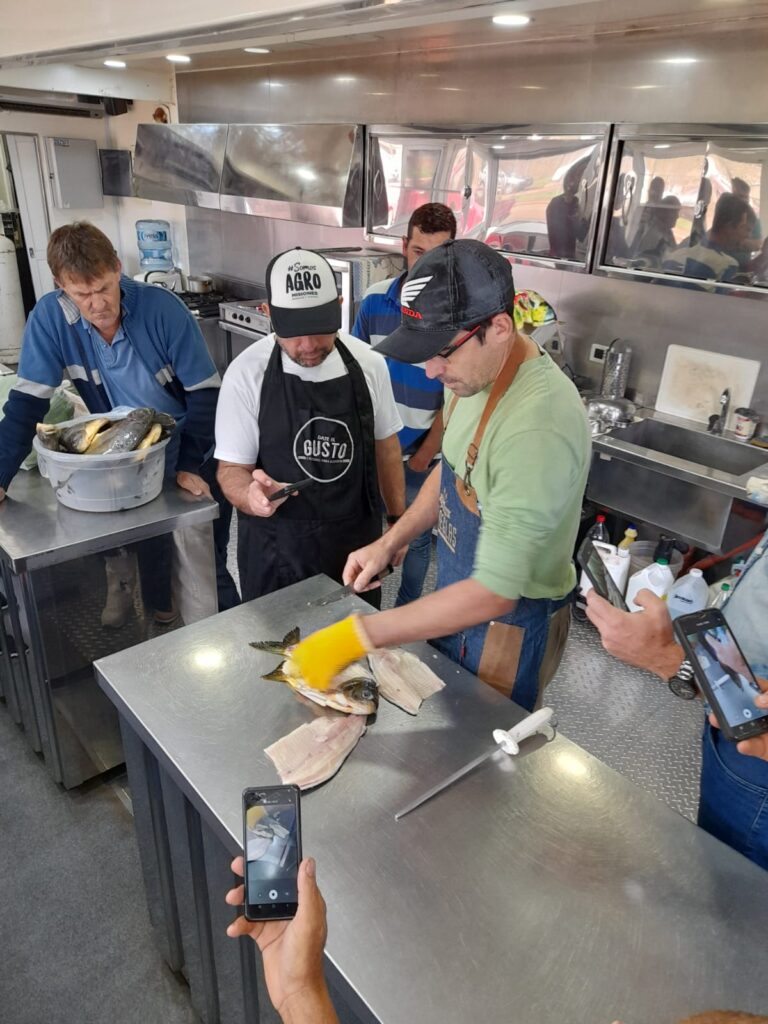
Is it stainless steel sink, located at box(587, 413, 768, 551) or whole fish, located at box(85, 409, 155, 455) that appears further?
stainless steel sink, located at box(587, 413, 768, 551)

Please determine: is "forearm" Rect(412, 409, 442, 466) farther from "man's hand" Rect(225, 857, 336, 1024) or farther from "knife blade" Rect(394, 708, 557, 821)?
"man's hand" Rect(225, 857, 336, 1024)

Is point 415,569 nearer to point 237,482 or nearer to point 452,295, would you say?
point 237,482

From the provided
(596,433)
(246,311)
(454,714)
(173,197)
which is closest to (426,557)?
(596,433)

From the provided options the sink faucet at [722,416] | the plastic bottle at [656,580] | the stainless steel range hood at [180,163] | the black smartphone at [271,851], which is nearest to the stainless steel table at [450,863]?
the black smartphone at [271,851]

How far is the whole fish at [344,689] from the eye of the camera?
1.39 meters

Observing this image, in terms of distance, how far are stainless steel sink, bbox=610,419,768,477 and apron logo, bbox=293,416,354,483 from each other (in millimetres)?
1560

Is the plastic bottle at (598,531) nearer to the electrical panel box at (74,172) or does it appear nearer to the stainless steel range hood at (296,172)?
the stainless steel range hood at (296,172)

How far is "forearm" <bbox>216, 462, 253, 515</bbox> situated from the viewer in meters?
2.01

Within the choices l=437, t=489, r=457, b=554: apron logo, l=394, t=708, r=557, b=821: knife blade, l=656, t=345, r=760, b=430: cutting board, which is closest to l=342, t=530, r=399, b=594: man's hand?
l=437, t=489, r=457, b=554: apron logo

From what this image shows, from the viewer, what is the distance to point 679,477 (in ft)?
9.18

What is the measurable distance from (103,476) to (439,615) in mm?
1285

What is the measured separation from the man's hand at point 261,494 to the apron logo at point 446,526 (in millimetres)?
477

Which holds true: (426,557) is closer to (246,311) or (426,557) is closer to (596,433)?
(596,433)

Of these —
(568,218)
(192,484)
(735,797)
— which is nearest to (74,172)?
(568,218)
